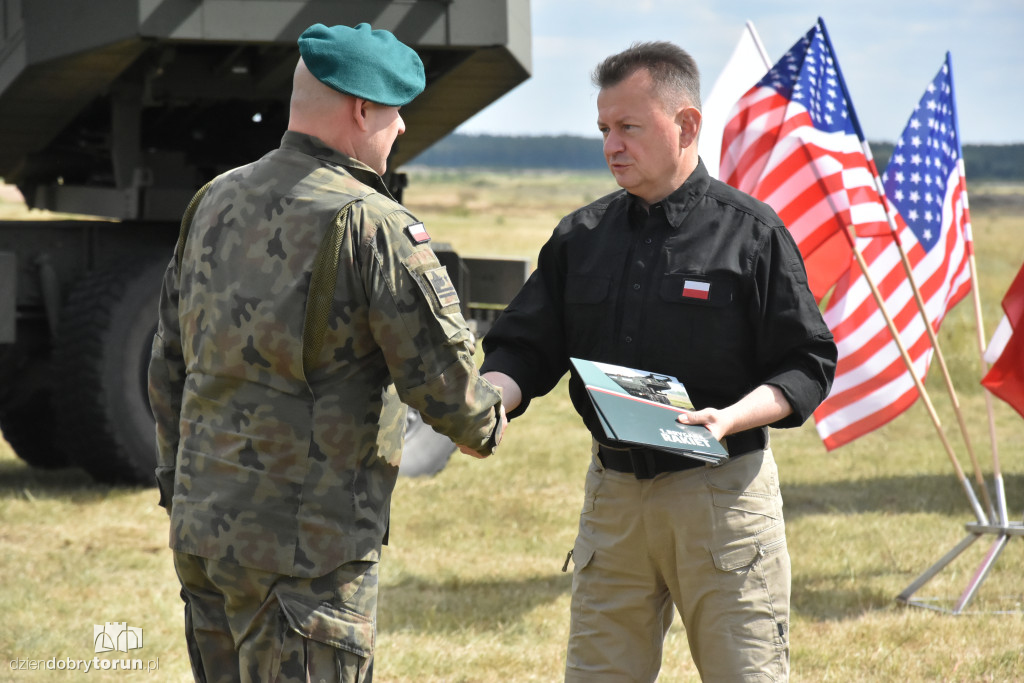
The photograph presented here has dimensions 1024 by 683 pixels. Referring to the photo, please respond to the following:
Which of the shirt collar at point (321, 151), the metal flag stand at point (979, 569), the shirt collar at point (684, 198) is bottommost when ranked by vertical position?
the metal flag stand at point (979, 569)

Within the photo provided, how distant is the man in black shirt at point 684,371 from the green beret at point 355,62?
0.53 m

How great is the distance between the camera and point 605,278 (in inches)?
101

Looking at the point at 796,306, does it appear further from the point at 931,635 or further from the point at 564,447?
the point at 564,447

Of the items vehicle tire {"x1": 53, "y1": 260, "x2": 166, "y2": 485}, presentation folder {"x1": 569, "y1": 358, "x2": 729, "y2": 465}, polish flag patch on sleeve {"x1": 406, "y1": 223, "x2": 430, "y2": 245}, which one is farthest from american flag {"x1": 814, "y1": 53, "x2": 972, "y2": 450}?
vehicle tire {"x1": 53, "y1": 260, "x2": 166, "y2": 485}

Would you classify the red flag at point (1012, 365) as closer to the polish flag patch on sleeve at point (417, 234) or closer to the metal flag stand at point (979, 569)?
the metal flag stand at point (979, 569)

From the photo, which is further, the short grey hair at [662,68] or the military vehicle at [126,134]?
the military vehicle at [126,134]

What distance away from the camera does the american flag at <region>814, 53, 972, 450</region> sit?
488 centimetres

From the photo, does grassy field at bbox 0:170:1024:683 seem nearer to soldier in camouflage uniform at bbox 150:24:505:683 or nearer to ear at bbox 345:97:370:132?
soldier in camouflage uniform at bbox 150:24:505:683

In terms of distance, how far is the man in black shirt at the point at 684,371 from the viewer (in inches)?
95.7

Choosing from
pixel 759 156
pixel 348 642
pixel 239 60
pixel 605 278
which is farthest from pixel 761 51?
pixel 348 642

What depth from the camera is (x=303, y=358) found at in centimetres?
213

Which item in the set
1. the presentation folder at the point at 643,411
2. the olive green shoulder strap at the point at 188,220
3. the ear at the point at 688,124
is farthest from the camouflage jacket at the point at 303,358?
the ear at the point at 688,124

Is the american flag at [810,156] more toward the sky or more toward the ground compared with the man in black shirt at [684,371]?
more toward the sky

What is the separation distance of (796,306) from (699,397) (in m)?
0.28
